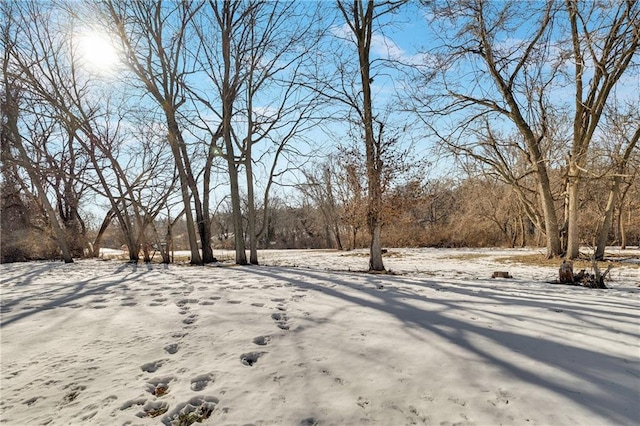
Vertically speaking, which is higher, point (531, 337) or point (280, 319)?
point (280, 319)

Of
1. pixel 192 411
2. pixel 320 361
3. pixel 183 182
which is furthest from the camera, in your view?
pixel 183 182

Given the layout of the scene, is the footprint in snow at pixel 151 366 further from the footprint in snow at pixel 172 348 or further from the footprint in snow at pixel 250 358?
the footprint in snow at pixel 250 358

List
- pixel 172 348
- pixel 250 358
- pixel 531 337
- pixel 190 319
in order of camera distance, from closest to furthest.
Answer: pixel 250 358 → pixel 172 348 → pixel 531 337 → pixel 190 319

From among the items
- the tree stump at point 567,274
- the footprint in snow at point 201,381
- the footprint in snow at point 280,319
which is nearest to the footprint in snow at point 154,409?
the footprint in snow at point 201,381

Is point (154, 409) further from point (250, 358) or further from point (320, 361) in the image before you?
point (320, 361)

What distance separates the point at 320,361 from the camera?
2.55 metres

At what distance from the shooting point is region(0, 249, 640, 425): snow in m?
1.99

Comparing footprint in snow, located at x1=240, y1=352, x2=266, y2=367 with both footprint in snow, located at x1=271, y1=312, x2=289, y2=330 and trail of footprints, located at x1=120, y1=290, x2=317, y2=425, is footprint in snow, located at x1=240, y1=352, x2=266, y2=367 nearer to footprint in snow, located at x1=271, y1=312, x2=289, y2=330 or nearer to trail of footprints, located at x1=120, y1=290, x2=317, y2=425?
trail of footprints, located at x1=120, y1=290, x2=317, y2=425

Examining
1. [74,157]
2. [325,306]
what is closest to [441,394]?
[325,306]

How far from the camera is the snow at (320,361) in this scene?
6.53 ft

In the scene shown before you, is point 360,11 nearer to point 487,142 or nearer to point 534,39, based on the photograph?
point 534,39

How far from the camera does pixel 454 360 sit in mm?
2512

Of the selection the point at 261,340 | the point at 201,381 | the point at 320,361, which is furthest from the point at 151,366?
the point at 320,361

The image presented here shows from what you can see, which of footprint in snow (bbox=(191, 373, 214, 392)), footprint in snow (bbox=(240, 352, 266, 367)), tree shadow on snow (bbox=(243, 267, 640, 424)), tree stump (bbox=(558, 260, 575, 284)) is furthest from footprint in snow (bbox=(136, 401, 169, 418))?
tree stump (bbox=(558, 260, 575, 284))
